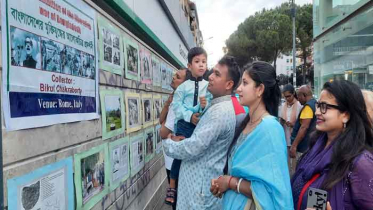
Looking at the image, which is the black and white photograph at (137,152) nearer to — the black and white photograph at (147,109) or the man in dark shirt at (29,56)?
the black and white photograph at (147,109)

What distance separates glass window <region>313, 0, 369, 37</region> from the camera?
10.4 meters

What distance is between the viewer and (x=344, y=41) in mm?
11547

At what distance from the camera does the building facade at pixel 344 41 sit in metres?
9.54

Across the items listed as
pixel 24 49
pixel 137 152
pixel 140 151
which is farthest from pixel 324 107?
pixel 140 151

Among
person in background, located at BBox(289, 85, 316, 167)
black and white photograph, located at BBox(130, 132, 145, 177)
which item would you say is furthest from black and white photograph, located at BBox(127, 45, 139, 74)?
person in background, located at BBox(289, 85, 316, 167)

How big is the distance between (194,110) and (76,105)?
4.02 ft

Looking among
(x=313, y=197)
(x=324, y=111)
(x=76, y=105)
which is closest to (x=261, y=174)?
(x=313, y=197)

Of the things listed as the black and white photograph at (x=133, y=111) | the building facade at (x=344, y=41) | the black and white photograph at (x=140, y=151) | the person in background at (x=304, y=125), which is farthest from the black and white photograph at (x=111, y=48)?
the building facade at (x=344, y=41)

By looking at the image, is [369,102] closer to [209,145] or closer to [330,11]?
[209,145]

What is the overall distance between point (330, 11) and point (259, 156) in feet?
45.3

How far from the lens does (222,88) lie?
2.55m

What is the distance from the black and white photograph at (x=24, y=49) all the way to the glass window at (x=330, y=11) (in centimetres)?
964

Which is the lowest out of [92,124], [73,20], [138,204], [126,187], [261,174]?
[138,204]

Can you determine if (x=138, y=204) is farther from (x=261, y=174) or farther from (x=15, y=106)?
A: (x=15, y=106)
